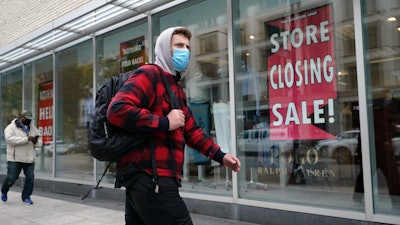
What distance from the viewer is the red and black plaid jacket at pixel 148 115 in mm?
2082

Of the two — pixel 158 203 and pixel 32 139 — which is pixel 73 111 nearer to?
pixel 32 139

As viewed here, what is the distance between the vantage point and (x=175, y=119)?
2180 mm

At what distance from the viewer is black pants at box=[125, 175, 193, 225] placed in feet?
6.89

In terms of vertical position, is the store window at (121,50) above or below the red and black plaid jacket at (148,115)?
above

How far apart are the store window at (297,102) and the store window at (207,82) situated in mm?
419

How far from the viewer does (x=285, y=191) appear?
5.85 metres

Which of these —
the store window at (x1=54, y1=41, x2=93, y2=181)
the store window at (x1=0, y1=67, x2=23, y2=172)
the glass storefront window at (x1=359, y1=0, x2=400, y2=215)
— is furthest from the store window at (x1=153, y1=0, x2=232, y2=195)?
the store window at (x1=0, y1=67, x2=23, y2=172)

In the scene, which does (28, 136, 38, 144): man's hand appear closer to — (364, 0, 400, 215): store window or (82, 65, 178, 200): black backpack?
(364, 0, 400, 215): store window

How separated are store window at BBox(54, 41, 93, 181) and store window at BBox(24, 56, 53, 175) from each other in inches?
12.5

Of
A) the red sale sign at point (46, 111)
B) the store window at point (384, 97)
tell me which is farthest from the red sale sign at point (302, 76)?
the red sale sign at point (46, 111)

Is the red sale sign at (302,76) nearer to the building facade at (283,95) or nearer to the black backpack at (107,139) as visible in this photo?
the building facade at (283,95)

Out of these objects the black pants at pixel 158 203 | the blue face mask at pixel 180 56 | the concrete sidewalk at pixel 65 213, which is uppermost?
the blue face mask at pixel 180 56

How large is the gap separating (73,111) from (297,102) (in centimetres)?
603

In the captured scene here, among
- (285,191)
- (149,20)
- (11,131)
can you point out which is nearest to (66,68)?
(11,131)
